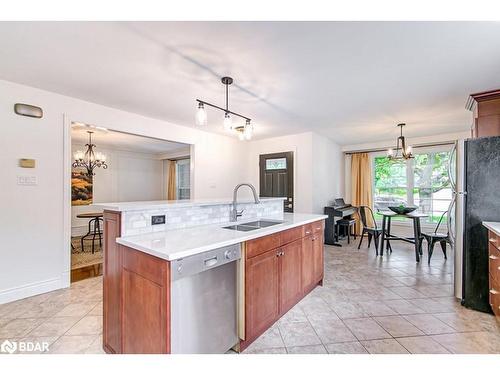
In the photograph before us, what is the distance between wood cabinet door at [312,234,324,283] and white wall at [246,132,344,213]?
206 cm

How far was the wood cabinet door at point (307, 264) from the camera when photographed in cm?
245

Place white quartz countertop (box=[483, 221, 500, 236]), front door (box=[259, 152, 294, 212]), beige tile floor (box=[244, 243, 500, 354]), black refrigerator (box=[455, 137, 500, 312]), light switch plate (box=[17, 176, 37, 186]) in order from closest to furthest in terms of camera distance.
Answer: beige tile floor (box=[244, 243, 500, 354]), white quartz countertop (box=[483, 221, 500, 236]), black refrigerator (box=[455, 137, 500, 312]), light switch plate (box=[17, 176, 37, 186]), front door (box=[259, 152, 294, 212])

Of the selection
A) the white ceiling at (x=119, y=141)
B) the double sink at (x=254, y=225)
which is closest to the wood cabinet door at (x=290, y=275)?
the double sink at (x=254, y=225)

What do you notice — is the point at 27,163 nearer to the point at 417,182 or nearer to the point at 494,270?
the point at 494,270

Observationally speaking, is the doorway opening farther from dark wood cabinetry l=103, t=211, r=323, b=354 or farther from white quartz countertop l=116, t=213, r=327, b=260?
white quartz countertop l=116, t=213, r=327, b=260

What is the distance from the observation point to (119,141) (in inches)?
223

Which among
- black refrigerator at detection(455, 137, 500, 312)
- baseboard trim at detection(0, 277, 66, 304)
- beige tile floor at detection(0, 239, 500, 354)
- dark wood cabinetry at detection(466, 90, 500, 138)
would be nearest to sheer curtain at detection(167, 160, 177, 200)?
beige tile floor at detection(0, 239, 500, 354)

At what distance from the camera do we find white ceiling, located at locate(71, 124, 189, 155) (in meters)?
4.86

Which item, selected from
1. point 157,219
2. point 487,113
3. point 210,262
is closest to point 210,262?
point 210,262

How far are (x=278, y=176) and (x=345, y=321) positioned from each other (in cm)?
350

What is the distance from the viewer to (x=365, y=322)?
211 centimetres

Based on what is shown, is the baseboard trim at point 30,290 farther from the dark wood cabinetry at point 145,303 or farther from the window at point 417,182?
the window at point 417,182
